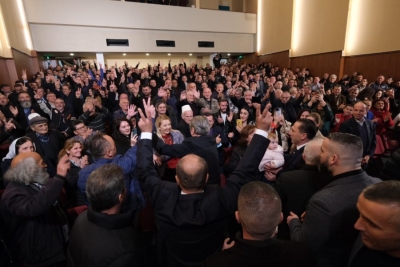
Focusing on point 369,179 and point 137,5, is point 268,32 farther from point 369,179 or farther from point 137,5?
point 369,179

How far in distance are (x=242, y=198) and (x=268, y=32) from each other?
14537 millimetres

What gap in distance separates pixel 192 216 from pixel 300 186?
801 mm

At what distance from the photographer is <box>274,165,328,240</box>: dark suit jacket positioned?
153 cm

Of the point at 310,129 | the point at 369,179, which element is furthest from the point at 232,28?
the point at 369,179

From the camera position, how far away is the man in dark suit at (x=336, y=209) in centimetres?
116

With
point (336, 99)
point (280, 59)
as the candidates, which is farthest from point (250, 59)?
point (336, 99)

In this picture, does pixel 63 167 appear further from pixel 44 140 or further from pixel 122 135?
pixel 44 140

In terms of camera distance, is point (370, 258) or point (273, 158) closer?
point (370, 258)

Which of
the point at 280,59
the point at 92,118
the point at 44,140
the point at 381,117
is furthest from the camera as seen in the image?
the point at 280,59

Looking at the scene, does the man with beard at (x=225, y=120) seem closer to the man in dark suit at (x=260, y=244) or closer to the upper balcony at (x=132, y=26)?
the man in dark suit at (x=260, y=244)

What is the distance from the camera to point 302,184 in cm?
155

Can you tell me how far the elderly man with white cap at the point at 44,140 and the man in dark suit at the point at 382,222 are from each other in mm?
3279

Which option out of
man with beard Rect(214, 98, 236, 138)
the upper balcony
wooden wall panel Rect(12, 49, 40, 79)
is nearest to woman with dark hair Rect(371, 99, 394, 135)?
man with beard Rect(214, 98, 236, 138)

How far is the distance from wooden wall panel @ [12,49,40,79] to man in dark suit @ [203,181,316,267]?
922 cm
